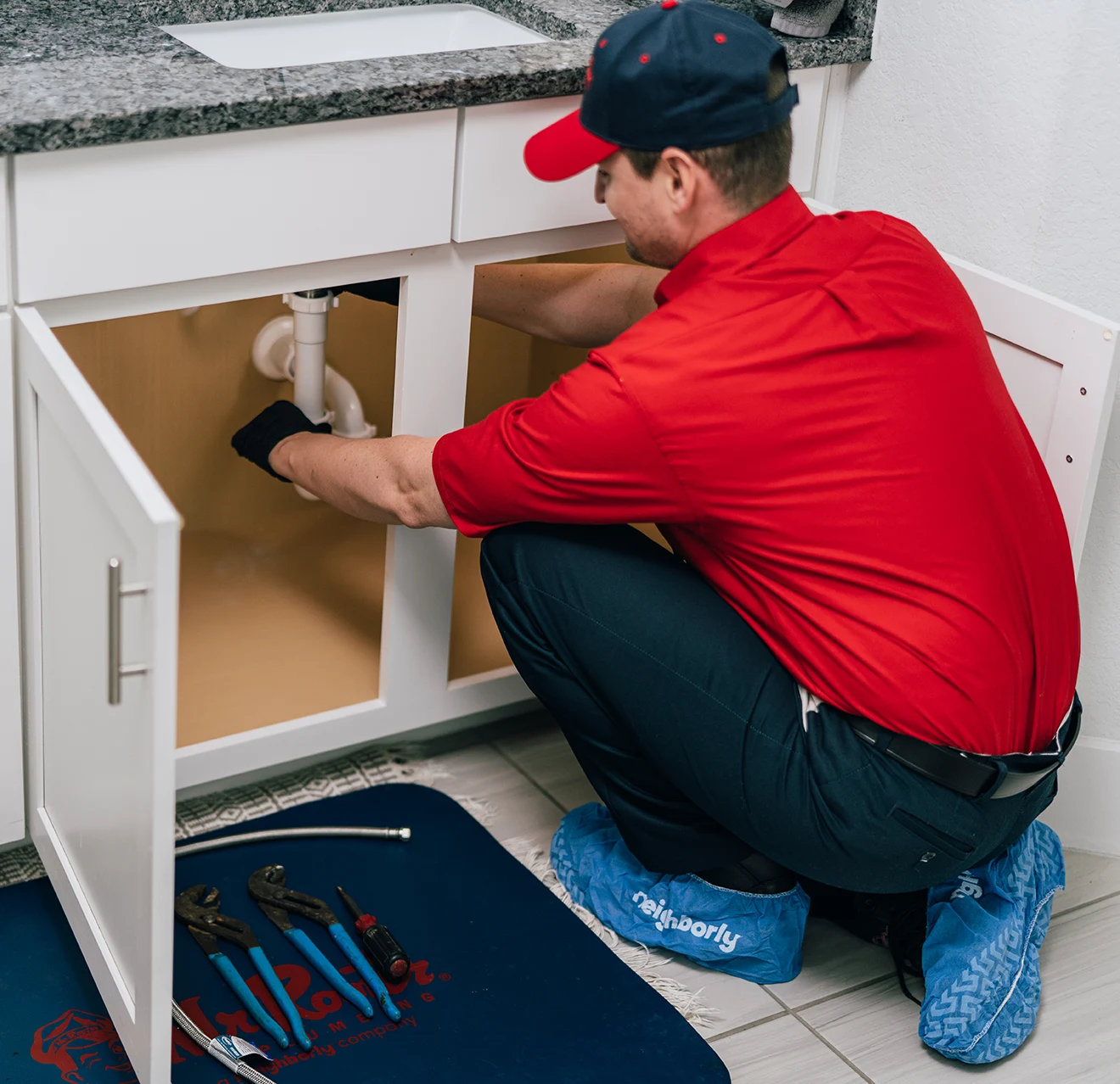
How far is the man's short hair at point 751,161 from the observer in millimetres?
1343

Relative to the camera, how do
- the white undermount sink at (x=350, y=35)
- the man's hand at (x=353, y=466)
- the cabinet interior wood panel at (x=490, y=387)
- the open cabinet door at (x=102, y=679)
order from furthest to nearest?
the cabinet interior wood panel at (x=490, y=387) < the white undermount sink at (x=350, y=35) < the man's hand at (x=353, y=466) < the open cabinet door at (x=102, y=679)

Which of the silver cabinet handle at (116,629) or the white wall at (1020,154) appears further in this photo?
the white wall at (1020,154)

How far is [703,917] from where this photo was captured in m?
1.62

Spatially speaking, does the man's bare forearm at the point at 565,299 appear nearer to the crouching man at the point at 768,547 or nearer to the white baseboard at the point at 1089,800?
the crouching man at the point at 768,547

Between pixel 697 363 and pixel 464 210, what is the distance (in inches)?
15.3

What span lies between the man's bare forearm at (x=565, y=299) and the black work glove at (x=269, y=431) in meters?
0.25

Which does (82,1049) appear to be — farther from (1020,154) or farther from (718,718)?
(1020,154)

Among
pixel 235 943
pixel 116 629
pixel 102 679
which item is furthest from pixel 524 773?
pixel 116 629

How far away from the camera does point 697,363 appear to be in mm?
1279

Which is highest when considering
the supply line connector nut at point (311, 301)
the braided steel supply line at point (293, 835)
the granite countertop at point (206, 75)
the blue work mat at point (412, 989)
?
the granite countertop at point (206, 75)

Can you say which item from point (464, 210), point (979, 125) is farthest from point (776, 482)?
point (979, 125)

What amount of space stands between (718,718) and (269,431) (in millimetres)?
603

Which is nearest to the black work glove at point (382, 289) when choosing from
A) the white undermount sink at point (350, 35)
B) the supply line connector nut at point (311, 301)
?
the supply line connector nut at point (311, 301)

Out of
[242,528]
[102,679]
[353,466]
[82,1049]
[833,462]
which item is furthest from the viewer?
[242,528]
